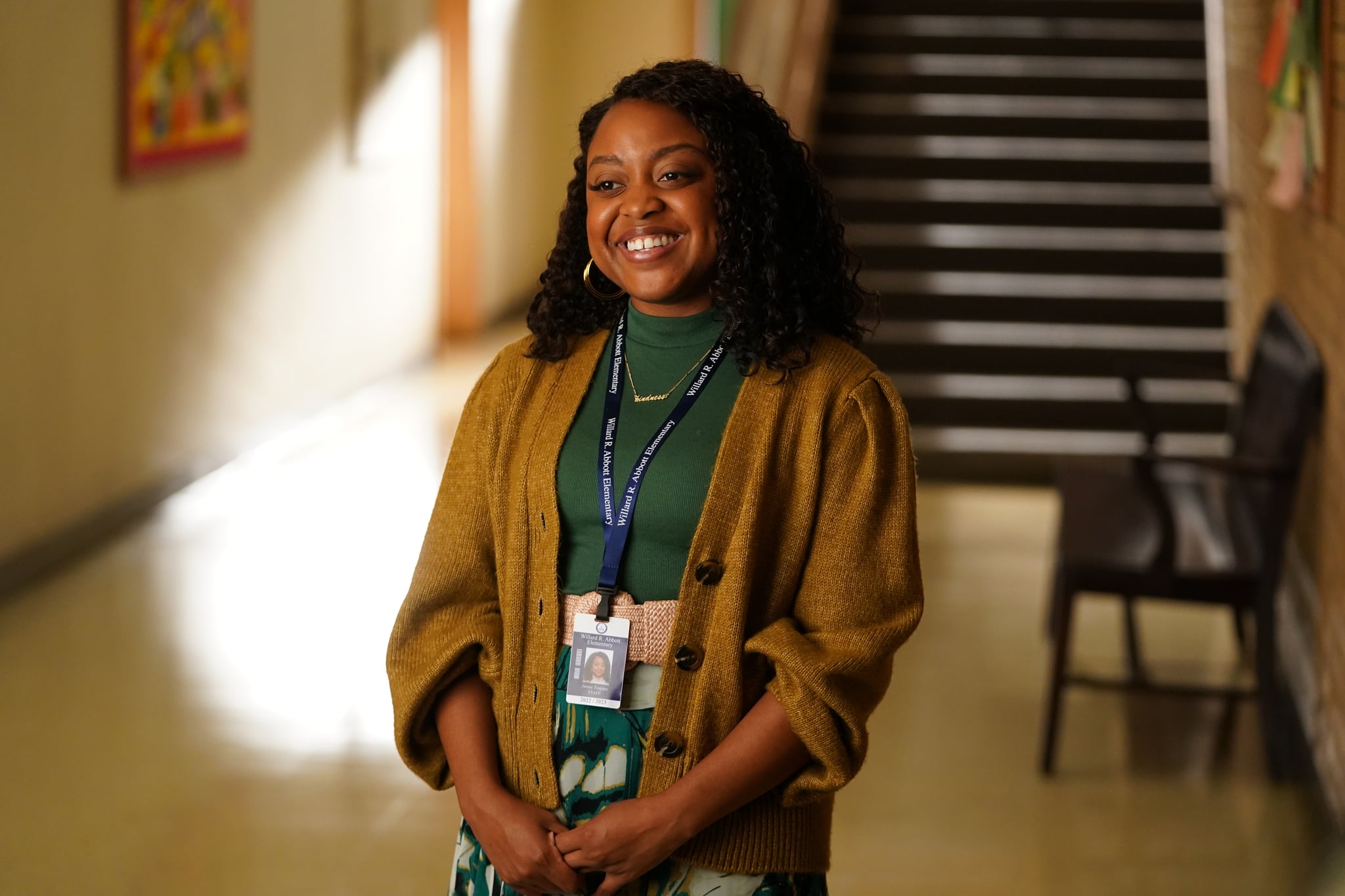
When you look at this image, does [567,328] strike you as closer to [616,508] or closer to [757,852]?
[616,508]

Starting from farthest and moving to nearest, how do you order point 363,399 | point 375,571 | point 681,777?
point 363,399 → point 375,571 → point 681,777

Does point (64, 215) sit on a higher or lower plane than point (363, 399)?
higher

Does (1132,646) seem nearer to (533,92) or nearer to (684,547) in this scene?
(684,547)

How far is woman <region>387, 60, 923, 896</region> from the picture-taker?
1484 millimetres

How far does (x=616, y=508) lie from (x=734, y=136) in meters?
0.40

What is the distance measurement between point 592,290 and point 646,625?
0.39 meters

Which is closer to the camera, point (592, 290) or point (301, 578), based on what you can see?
point (592, 290)

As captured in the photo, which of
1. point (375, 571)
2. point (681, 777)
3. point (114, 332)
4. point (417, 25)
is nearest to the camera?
point (681, 777)

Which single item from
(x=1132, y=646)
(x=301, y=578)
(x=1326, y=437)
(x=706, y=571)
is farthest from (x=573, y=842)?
(x=301, y=578)

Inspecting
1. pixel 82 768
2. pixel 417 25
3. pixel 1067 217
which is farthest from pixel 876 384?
pixel 417 25

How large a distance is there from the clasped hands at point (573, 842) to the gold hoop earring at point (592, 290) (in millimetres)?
550

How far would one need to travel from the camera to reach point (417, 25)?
9492 mm

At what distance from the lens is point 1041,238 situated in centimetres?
766

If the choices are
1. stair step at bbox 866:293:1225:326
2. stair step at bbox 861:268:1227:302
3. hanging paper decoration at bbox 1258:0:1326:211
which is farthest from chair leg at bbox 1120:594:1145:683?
stair step at bbox 861:268:1227:302
